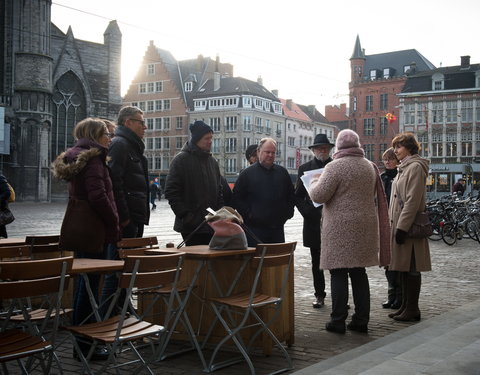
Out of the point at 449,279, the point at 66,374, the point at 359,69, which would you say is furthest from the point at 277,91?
the point at 66,374

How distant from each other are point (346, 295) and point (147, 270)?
240cm

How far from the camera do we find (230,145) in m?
75.6

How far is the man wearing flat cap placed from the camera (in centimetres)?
595

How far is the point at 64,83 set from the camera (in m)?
45.5

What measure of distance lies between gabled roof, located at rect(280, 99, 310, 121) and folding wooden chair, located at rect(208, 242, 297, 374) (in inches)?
3070

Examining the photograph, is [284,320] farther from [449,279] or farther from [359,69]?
[359,69]

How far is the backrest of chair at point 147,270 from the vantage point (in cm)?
390

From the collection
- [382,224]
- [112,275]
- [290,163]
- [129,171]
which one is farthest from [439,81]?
[112,275]

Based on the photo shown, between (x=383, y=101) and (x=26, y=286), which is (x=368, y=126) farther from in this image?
(x=26, y=286)

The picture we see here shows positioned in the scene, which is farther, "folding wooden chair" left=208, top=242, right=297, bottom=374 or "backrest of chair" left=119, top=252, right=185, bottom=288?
"folding wooden chair" left=208, top=242, right=297, bottom=374

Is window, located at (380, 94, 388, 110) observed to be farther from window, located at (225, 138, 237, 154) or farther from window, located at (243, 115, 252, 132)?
window, located at (225, 138, 237, 154)

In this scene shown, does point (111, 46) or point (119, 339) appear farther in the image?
point (111, 46)

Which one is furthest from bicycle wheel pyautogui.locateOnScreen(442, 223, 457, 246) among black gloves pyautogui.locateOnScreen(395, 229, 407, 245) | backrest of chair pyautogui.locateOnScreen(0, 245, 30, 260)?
backrest of chair pyautogui.locateOnScreen(0, 245, 30, 260)

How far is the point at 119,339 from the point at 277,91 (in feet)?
276
